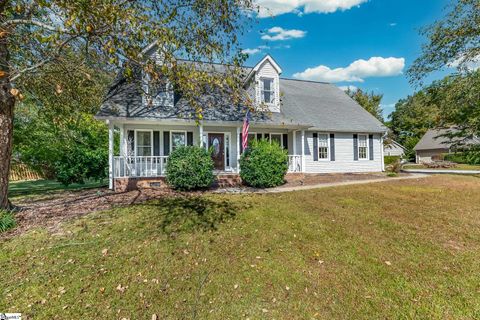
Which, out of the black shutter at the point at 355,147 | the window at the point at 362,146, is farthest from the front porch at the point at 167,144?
the window at the point at 362,146

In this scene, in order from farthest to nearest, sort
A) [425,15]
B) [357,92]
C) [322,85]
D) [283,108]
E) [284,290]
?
[357,92] → [322,85] → [283,108] → [425,15] → [284,290]

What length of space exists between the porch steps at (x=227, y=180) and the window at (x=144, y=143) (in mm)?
3822

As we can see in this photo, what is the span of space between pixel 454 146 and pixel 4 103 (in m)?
15.8

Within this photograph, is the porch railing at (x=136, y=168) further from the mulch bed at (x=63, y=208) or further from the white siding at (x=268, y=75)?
the white siding at (x=268, y=75)

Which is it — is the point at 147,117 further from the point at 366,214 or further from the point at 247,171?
the point at 366,214

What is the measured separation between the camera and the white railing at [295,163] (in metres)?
13.4

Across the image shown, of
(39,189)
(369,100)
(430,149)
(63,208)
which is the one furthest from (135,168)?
(430,149)

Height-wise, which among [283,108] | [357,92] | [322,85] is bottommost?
[283,108]

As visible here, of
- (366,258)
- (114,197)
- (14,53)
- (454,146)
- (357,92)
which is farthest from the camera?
(357,92)

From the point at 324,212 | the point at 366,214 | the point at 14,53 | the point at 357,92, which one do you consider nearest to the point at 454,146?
the point at 366,214

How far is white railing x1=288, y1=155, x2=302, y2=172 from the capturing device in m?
13.4

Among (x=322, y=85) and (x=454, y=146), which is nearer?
(x=454, y=146)

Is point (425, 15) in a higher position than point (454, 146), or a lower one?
higher

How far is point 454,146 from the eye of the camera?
410 inches
